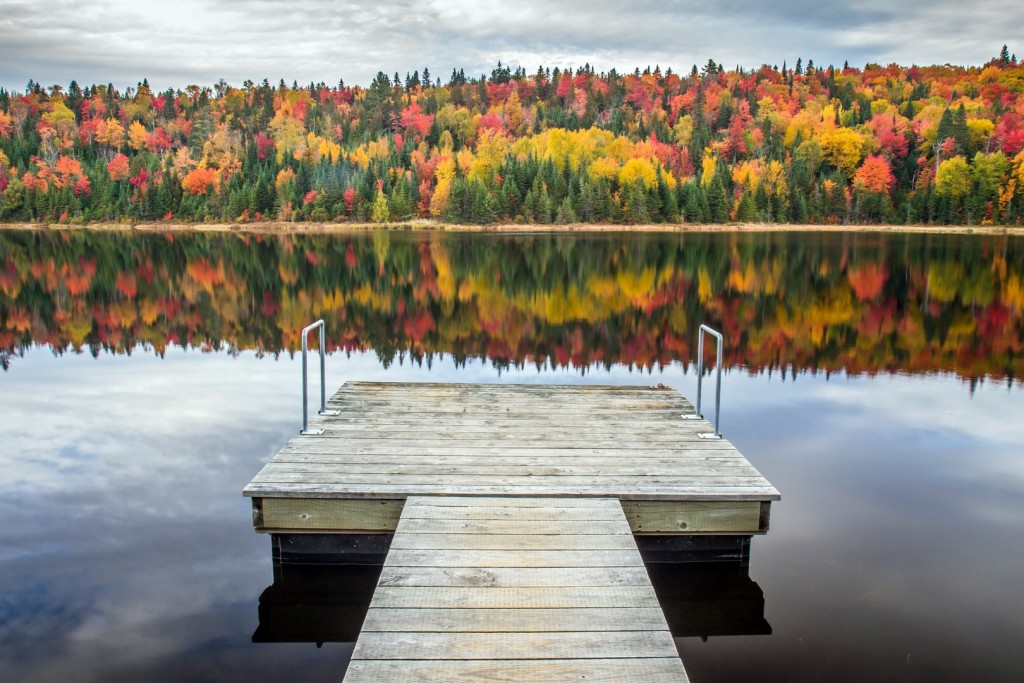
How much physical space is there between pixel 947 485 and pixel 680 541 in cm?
437

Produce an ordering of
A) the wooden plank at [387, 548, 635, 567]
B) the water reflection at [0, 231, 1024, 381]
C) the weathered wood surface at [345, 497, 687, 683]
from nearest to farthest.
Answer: the weathered wood surface at [345, 497, 687, 683], the wooden plank at [387, 548, 635, 567], the water reflection at [0, 231, 1024, 381]

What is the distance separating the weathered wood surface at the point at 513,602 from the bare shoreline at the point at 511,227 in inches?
3423

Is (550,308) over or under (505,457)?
under

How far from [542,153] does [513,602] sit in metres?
121

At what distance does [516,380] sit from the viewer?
1547 cm

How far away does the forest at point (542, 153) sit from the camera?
105 m

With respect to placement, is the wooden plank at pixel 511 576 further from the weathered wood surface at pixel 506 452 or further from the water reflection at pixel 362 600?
the weathered wood surface at pixel 506 452

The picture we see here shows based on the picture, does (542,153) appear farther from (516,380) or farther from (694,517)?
(694,517)

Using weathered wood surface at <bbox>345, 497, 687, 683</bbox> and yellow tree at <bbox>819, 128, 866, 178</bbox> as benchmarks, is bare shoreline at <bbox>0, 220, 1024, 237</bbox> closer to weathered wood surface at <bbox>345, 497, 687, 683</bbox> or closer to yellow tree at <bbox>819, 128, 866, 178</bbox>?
yellow tree at <bbox>819, 128, 866, 178</bbox>

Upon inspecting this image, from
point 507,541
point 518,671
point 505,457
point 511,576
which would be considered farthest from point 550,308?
point 518,671

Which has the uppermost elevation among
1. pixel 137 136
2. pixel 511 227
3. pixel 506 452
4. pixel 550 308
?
pixel 137 136

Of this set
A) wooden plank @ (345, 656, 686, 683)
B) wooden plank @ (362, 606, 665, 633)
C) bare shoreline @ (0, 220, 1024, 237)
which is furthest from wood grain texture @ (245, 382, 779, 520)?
bare shoreline @ (0, 220, 1024, 237)

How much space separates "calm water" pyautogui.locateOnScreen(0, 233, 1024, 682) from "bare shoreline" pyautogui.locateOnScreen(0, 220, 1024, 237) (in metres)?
64.7

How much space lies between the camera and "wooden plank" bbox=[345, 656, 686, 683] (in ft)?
14.0
